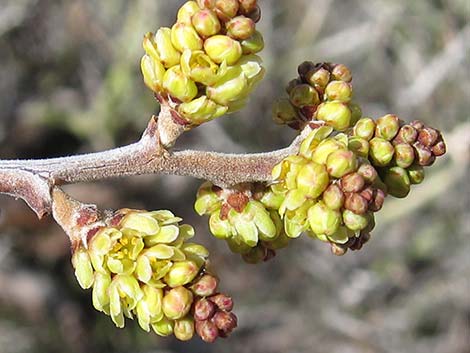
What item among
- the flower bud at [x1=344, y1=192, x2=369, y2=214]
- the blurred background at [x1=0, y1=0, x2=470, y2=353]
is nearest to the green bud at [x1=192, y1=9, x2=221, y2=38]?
the flower bud at [x1=344, y1=192, x2=369, y2=214]

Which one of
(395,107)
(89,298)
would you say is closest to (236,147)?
(395,107)

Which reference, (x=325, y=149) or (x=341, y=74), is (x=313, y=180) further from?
(x=341, y=74)

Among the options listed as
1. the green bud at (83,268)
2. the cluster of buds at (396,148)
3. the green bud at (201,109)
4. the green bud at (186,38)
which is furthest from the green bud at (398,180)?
the green bud at (83,268)

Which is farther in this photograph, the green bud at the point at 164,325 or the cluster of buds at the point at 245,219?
the cluster of buds at the point at 245,219

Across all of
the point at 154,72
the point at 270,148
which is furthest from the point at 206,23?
the point at 270,148

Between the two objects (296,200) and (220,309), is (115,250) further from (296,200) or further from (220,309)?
(296,200)

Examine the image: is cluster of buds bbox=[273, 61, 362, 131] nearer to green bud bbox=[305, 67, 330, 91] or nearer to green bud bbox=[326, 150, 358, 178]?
green bud bbox=[305, 67, 330, 91]

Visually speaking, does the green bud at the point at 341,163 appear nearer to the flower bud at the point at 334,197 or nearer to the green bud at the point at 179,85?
the flower bud at the point at 334,197
